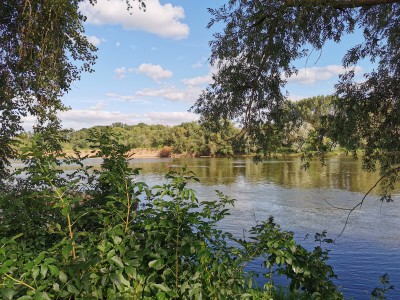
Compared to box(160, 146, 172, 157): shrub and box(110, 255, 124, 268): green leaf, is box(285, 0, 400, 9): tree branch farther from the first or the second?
box(160, 146, 172, 157): shrub

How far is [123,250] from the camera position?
1.80 metres

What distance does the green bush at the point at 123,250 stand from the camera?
1669mm

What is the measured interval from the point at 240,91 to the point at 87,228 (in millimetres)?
3298

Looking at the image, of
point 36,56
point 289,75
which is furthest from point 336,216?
point 36,56

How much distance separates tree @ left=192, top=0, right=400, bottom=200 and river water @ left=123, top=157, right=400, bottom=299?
0.94m

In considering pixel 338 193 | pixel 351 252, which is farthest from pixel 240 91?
pixel 338 193

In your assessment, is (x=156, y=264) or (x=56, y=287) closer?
(x=56, y=287)

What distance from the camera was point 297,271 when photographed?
243 centimetres

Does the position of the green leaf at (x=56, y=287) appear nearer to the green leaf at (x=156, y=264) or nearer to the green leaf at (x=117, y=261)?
the green leaf at (x=117, y=261)

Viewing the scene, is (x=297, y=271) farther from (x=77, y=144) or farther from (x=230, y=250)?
(x=77, y=144)

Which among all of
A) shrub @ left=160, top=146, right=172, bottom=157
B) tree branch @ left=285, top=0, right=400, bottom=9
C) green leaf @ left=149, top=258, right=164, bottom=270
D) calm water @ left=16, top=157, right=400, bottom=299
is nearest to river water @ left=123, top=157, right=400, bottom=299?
calm water @ left=16, top=157, right=400, bottom=299

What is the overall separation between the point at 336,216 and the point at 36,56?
13490mm

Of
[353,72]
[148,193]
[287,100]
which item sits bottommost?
[148,193]

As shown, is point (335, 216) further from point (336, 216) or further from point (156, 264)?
point (156, 264)
